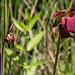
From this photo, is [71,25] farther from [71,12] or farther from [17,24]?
[17,24]

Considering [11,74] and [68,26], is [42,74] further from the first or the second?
[68,26]

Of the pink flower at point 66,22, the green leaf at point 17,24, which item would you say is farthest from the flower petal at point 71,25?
the green leaf at point 17,24

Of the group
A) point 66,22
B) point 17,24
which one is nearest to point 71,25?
point 66,22

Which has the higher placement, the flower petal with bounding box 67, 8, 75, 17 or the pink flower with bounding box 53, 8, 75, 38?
the flower petal with bounding box 67, 8, 75, 17

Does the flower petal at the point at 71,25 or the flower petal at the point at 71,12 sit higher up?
the flower petal at the point at 71,12

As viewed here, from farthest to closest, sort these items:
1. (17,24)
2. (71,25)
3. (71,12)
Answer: (17,24)
(71,12)
(71,25)

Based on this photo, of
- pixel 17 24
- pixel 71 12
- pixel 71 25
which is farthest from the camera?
pixel 17 24

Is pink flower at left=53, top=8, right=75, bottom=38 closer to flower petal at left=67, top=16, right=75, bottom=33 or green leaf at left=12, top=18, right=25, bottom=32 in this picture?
flower petal at left=67, top=16, right=75, bottom=33

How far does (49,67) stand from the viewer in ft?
5.39

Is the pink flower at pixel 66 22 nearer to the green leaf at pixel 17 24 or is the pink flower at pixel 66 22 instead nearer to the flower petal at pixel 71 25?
the flower petal at pixel 71 25

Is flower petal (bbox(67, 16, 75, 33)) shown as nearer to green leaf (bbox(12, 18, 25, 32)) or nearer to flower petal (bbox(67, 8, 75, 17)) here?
flower petal (bbox(67, 8, 75, 17))

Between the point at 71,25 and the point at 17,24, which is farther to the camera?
the point at 17,24

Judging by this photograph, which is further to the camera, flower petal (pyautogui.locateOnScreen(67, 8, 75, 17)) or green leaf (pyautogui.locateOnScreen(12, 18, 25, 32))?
green leaf (pyautogui.locateOnScreen(12, 18, 25, 32))

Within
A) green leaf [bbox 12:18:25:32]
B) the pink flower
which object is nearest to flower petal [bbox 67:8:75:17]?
the pink flower
